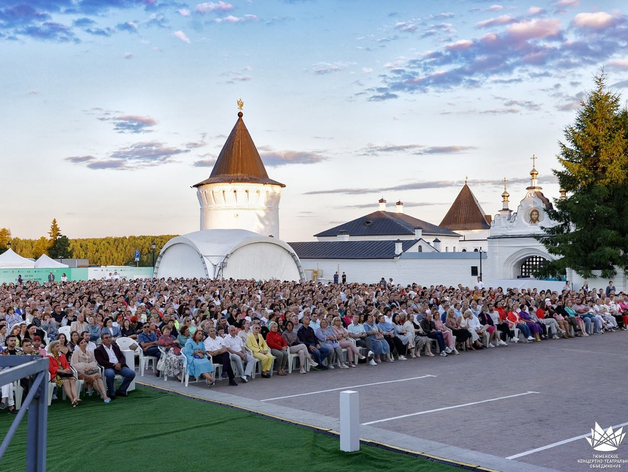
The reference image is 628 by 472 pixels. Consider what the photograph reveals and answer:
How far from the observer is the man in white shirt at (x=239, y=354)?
1295 cm

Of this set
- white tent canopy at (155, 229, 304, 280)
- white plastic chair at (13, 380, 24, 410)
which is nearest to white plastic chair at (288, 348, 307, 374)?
white plastic chair at (13, 380, 24, 410)

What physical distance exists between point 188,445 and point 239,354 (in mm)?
5106

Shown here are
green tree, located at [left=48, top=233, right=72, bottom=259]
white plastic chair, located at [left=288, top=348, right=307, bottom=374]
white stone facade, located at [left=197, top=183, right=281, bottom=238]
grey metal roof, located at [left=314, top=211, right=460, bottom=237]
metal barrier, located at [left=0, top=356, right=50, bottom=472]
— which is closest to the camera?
metal barrier, located at [left=0, top=356, right=50, bottom=472]

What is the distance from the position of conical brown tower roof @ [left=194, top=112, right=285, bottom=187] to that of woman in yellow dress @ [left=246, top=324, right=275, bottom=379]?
45.5 m

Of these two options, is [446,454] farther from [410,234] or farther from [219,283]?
[410,234]

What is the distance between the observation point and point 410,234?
63.1m

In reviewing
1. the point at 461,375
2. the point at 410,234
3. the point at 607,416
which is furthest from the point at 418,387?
the point at 410,234

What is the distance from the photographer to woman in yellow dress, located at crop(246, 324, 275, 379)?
1348 cm

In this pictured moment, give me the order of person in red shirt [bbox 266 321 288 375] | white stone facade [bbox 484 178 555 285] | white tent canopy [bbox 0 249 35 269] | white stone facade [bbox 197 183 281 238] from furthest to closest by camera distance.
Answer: white stone facade [bbox 197 183 281 238]
white tent canopy [bbox 0 249 35 269]
white stone facade [bbox 484 178 555 285]
person in red shirt [bbox 266 321 288 375]

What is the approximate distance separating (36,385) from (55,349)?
328 inches

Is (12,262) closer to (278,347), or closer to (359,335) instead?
(359,335)

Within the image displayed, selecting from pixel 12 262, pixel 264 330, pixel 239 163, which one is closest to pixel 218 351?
pixel 264 330

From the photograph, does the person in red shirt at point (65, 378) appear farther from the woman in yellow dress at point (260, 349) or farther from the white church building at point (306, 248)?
the white church building at point (306, 248)

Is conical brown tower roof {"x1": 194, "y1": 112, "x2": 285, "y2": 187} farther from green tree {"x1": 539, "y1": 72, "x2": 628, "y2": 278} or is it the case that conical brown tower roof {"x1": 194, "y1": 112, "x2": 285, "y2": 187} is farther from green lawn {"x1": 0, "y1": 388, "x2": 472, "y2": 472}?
green lawn {"x1": 0, "y1": 388, "x2": 472, "y2": 472}
